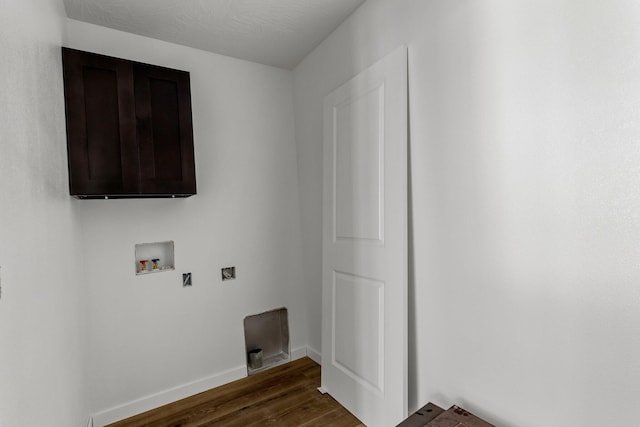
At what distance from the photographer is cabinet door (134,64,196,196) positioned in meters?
1.90

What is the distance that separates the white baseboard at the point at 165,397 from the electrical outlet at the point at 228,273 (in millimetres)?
713

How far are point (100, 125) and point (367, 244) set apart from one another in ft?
5.43

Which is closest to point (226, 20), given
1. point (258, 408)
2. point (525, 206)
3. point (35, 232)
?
point (35, 232)

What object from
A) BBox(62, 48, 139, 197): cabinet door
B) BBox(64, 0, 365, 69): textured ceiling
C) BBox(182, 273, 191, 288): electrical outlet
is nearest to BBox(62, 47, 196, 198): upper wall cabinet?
BBox(62, 48, 139, 197): cabinet door

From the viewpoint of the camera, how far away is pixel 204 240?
2.41 m

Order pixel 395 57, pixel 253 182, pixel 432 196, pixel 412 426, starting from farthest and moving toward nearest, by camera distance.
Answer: pixel 253 182
pixel 395 57
pixel 432 196
pixel 412 426

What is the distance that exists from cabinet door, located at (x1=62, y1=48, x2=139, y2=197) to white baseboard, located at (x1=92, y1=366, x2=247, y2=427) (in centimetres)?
142

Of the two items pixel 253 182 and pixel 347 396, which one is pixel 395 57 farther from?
pixel 347 396

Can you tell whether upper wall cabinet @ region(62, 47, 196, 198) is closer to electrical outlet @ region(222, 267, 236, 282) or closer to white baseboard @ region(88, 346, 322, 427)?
electrical outlet @ region(222, 267, 236, 282)

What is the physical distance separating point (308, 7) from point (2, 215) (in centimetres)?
188

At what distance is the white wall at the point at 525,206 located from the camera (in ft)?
3.34

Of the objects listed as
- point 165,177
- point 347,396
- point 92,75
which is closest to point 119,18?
point 92,75

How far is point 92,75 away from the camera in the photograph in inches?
69.9

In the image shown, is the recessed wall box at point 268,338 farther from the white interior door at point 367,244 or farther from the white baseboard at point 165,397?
the white interior door at point 367,244
